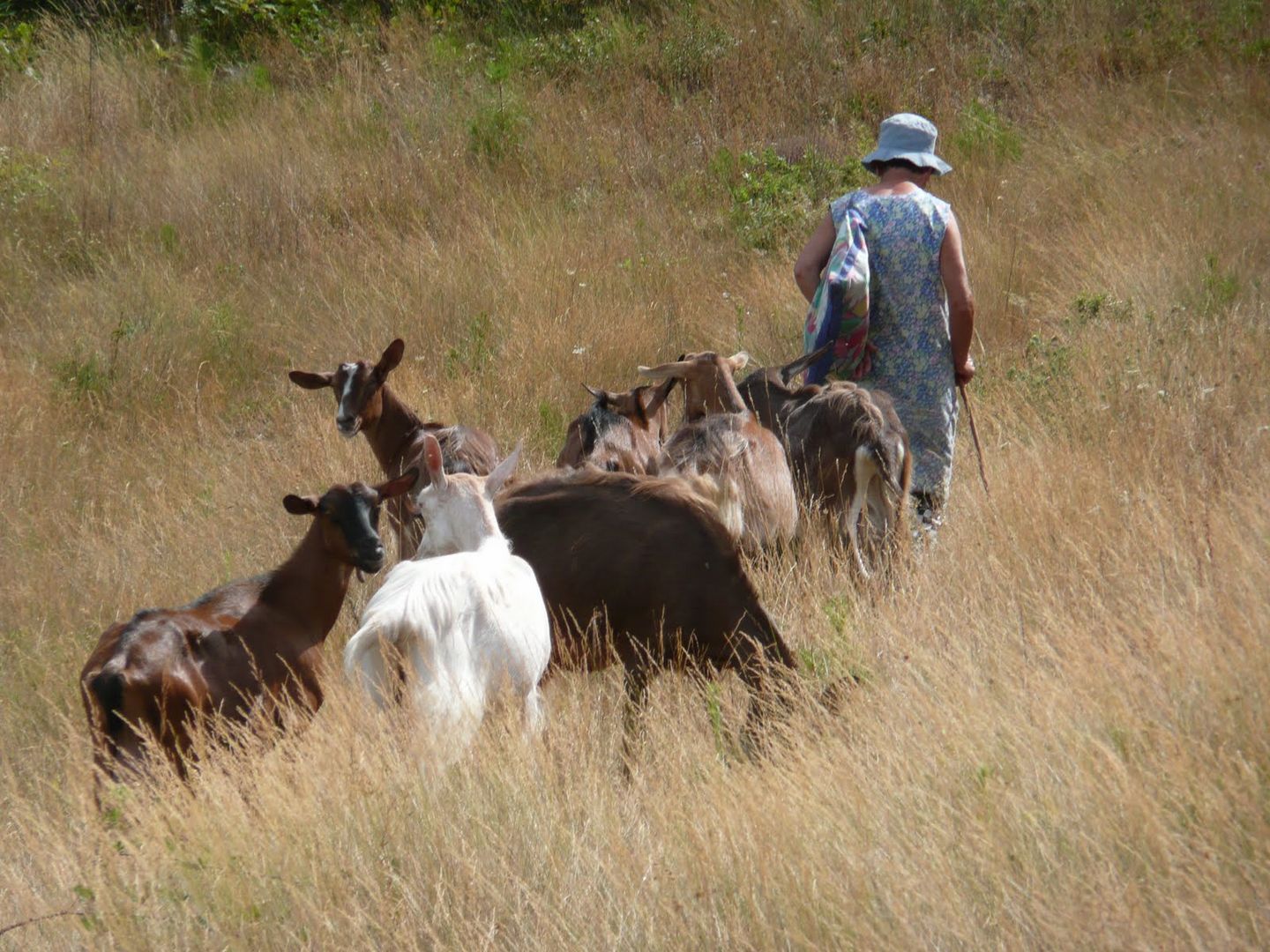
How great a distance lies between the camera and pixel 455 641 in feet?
16.6

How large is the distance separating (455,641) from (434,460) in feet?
2.71

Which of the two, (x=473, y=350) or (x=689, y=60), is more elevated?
(x=689, y=60)

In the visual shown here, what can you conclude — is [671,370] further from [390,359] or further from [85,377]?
[85,377]

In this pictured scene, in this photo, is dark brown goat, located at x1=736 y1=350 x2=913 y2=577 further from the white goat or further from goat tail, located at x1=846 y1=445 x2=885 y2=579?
the white goat

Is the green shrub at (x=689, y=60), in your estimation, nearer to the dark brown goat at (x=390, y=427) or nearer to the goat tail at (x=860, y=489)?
the dark brown goat at (x=390, y=427)

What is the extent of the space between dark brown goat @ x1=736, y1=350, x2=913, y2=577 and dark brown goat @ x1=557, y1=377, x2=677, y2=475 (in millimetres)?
892

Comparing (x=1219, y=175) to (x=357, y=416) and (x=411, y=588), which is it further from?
(x=411, y=588)

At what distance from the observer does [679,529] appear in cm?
552

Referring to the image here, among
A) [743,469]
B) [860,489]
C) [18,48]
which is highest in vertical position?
[18,48]

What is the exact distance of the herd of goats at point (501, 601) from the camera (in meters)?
5.09

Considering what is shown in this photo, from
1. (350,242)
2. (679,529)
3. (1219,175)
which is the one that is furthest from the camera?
(350,242)

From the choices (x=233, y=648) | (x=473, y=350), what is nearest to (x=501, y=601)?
(x=233, y=648)

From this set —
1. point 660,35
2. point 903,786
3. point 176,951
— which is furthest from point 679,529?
point 660,35

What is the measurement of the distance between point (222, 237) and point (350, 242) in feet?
4.25
